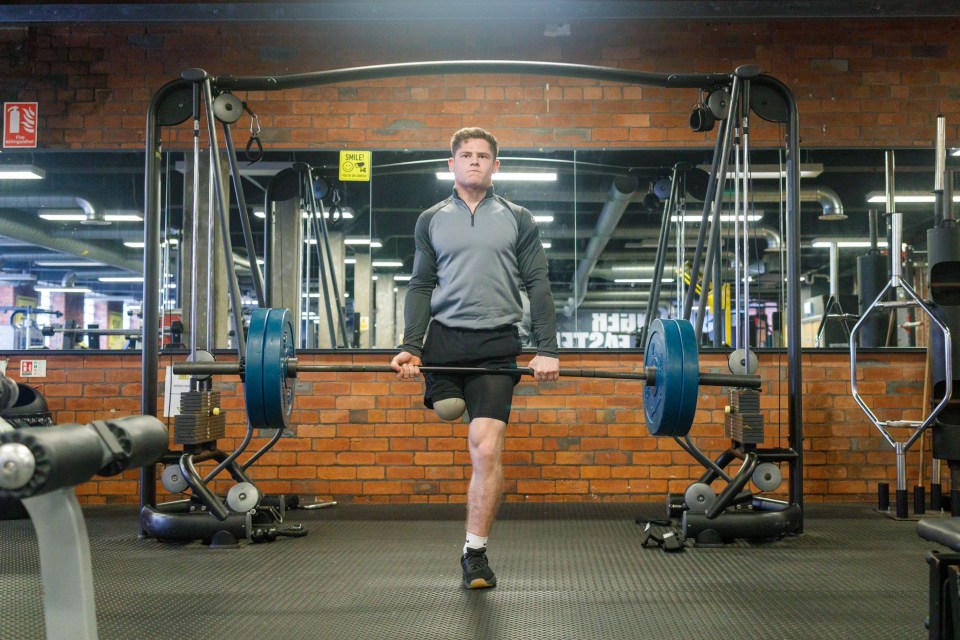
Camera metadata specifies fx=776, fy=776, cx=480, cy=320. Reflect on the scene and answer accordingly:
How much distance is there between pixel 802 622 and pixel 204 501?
7.74 feet

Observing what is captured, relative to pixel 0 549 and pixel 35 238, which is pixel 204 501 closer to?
pixel 0 549

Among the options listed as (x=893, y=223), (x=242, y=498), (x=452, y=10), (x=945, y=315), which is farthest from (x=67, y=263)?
(x=945, y=315)

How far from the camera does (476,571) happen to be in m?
2.53

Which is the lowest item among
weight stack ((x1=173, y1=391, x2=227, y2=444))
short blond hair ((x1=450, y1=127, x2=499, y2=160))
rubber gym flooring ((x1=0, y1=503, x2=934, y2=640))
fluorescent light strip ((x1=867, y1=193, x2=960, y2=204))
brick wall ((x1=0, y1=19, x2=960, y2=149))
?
rubber gym flooring ((x1=0, y1=503, x2=934, y2=640))

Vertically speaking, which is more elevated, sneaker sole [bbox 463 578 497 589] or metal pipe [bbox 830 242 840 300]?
metal pipe [bbox 830 242 840 300]

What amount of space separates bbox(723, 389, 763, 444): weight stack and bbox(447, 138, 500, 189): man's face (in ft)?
5.21

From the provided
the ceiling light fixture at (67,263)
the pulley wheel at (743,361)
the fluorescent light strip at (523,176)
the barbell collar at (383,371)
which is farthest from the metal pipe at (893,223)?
the ceiling light fixture at (67,263)

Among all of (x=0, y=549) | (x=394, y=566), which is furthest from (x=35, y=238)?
(x=394, y=566)

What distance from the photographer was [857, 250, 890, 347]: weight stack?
4367 millimetres

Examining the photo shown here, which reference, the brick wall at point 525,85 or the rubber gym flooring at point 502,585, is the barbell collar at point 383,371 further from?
the brick wall at point 525,85

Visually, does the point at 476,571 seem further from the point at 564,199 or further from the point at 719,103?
the point at 564,199

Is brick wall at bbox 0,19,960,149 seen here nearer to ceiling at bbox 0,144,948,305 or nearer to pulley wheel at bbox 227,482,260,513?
ceiling at bbox 0,144,948,305

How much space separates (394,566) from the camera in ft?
9.46

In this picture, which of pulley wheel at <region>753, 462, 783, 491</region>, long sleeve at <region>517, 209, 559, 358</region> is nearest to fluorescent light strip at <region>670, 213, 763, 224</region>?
pulley wheel at <region>753, 462, 783, 491</region>
